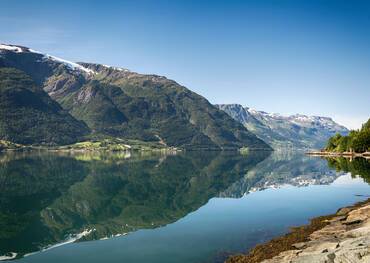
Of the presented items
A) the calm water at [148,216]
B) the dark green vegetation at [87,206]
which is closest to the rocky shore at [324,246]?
the calm water at [148,216]

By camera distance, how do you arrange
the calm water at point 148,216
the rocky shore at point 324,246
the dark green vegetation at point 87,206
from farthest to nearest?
the dark green vegetation at point 87,206 → the calm water at point 148,216 → the rocky shore at point 324,246

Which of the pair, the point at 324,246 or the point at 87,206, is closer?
the point at 324,246

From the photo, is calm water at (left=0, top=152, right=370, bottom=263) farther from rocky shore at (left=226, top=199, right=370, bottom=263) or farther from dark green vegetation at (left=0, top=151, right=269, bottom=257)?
rocky shore at (left=226, top=199, right=370, bottom=263)

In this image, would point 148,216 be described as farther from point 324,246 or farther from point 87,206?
point 324,246

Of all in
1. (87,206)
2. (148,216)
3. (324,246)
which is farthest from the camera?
(87,206)

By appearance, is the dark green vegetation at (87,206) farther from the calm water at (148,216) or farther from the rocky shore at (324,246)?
the rocky shore at (324,246)

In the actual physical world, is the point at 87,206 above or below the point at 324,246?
below

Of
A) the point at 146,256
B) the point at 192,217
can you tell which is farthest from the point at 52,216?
the point at 146,256

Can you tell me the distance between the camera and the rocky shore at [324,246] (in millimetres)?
29181

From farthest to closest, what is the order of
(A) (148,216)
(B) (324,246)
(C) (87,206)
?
(C) (87,206)
(A) (148,216)
(B) (324,246)

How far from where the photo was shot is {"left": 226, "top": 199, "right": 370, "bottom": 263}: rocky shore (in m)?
29.2

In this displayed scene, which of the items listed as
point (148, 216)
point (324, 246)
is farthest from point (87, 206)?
point (324, 246)

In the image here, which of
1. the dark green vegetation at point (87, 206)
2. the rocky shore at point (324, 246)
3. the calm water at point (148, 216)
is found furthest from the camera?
the dark green vegetation at point (87, 206)

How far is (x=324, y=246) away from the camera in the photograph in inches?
1357
